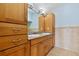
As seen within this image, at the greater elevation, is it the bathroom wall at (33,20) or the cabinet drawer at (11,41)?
the bathroom wall at (33,20)

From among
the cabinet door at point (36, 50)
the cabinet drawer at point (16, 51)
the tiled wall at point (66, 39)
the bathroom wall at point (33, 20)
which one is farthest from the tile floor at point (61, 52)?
the cabinet drawer at point (16, 51)

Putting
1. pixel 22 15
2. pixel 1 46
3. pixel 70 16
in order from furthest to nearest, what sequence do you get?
pixel 70 16
pixel 22 15
pixel 1 46

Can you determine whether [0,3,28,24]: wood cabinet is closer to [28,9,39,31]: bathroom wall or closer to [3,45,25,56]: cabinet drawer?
[3,45,25,56]: cabinet drawer

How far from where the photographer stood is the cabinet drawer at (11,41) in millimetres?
1207

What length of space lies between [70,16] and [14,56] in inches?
88.3

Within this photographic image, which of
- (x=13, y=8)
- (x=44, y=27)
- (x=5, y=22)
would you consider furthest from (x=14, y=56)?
(x=44, y=27)

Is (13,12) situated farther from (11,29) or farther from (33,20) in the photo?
(33,20)

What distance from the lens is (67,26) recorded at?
3455mm

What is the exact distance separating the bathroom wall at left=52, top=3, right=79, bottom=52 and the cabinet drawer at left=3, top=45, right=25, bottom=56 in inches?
70.9

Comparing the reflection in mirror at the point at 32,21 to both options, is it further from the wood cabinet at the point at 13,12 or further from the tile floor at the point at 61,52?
the wood cabinet at the point at 13,12

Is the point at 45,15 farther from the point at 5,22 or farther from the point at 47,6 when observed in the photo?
the point at 5,22

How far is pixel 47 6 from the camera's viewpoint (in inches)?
122

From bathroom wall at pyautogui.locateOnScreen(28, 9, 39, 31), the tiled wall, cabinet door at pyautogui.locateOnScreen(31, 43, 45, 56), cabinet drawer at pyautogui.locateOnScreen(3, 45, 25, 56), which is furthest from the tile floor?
cabinet drawer at pyautogui.locateOnScreen(3, 45, 25, 56)

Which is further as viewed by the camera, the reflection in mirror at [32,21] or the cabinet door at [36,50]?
the reflection in mirror at [32,21]
